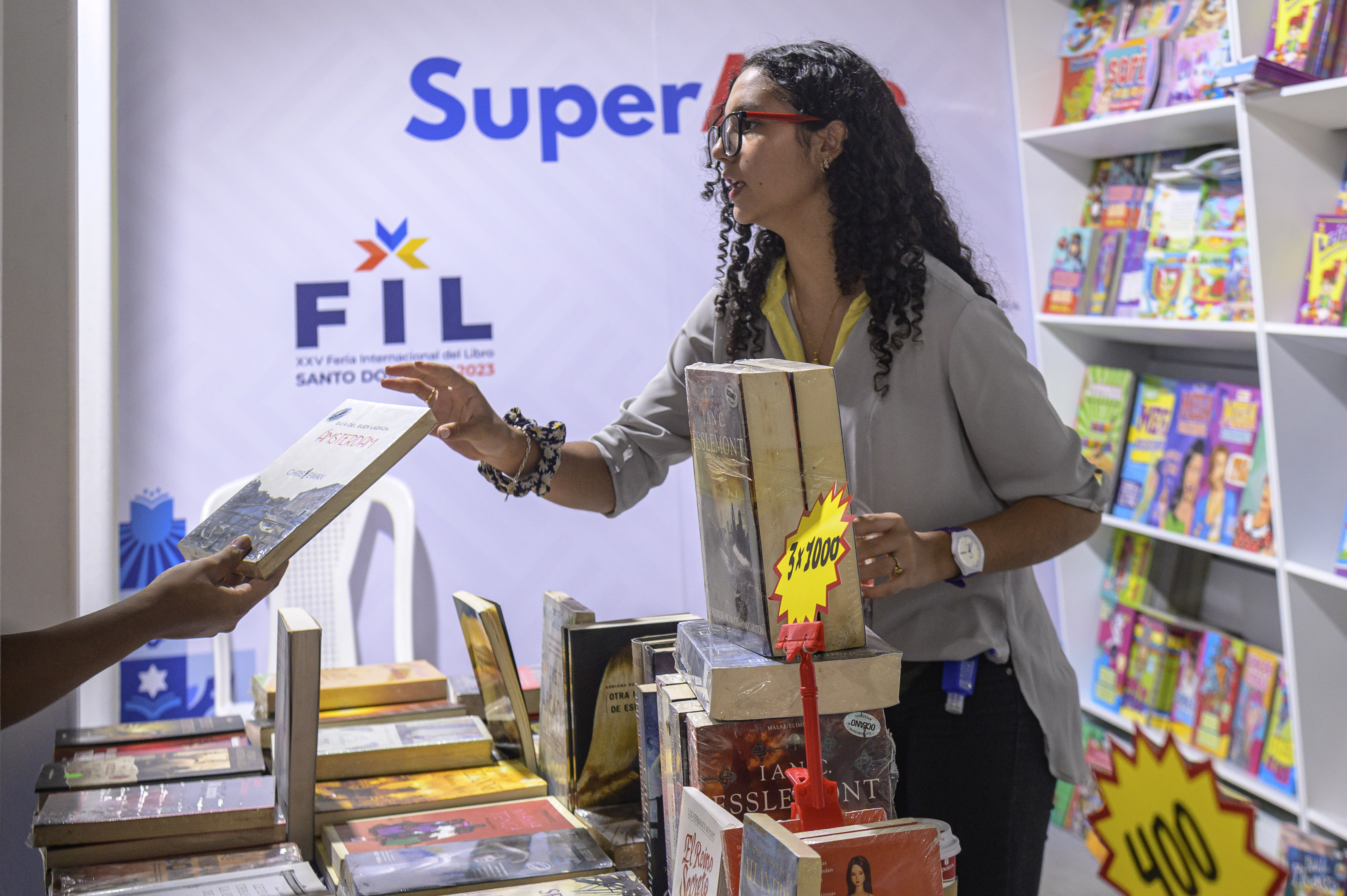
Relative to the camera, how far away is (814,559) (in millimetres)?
1026

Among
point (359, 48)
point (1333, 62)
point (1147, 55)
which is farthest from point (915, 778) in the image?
point (359, 48)

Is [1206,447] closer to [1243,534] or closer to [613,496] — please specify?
[1243,534]

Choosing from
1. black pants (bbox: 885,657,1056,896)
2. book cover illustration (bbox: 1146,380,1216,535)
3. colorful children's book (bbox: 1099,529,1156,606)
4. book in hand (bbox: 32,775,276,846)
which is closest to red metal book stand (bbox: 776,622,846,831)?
black pants (bbox: 885,657,1056,896)

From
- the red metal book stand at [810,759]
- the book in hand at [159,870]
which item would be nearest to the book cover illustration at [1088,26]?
the red metal book stand at [810,759]

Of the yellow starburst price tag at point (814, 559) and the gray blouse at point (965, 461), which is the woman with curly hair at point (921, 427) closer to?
the gray blouse at point (965, 461)

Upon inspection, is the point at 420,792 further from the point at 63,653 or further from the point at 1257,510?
the point at 1257,510

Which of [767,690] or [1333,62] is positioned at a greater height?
[1333,62]

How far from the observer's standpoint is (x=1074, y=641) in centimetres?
363

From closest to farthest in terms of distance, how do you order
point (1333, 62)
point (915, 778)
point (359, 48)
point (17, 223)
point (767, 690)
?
point (767, 690), point (915, 778), point (17, 223), point (1333, 62), point (359, 48)

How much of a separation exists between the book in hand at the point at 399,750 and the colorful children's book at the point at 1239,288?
2.23 m

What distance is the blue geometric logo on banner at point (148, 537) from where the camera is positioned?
3.37 m

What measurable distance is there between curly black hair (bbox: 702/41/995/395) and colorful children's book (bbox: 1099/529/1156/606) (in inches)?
82.3

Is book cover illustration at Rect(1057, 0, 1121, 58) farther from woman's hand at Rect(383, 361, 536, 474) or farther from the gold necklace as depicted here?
woman's hand at Rect(383, 361, 536, 474)

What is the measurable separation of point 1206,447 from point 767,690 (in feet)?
8.20
